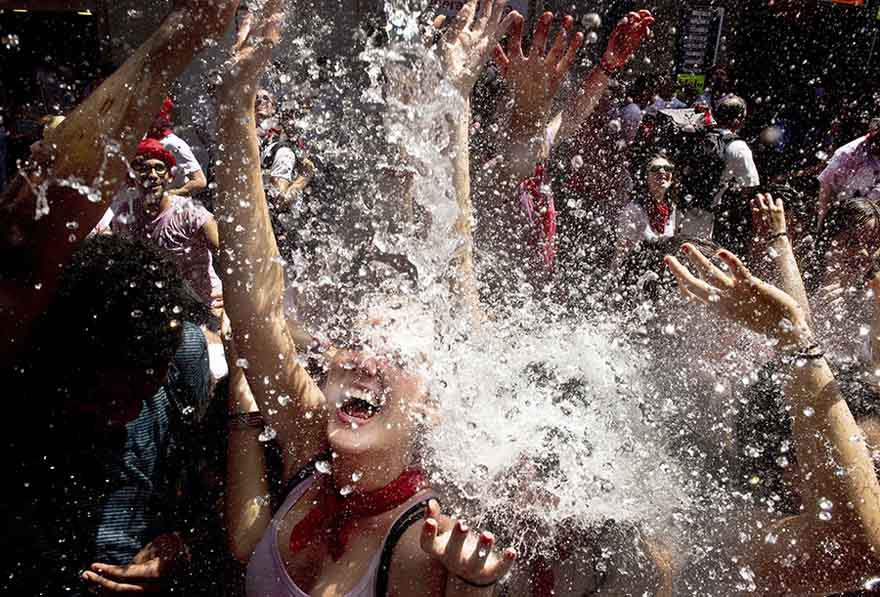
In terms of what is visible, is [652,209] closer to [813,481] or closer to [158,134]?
[813,481]

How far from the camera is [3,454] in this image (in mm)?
1372

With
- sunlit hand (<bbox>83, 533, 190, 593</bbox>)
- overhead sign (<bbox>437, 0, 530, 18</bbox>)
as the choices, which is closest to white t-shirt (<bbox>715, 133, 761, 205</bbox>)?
overhead sign (<bbox>437, 0, 530, 18</bbox>)

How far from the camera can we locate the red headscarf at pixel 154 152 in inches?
125

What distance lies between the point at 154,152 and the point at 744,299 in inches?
113

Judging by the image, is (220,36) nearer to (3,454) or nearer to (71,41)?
(3,454)

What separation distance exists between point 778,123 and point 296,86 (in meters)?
6.78

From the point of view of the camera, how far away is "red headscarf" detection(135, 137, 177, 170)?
3185 mm

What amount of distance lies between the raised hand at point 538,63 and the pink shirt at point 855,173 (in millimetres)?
3465

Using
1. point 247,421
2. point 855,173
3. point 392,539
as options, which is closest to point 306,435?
point 247,421

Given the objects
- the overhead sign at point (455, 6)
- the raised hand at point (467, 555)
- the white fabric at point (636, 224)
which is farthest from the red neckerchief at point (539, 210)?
the overhead sign at point (455, 6)

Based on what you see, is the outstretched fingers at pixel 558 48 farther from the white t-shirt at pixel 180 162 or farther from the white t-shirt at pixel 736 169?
the white t-shirt at pixel 736 169

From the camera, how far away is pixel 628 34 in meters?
2.57

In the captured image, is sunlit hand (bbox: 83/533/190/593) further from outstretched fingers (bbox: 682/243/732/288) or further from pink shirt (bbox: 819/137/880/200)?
pink shirt (bbox: 819/137/880/200)

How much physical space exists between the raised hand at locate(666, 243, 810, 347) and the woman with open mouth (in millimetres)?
814
